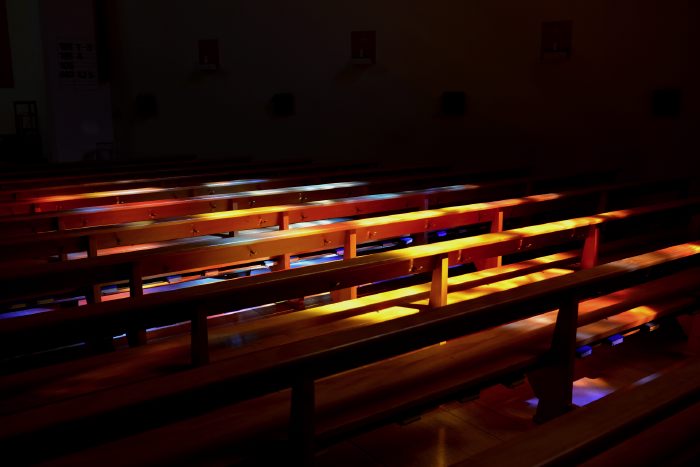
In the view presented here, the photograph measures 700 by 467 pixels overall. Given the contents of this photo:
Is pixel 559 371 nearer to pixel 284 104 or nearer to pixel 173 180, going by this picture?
pixel 173 180

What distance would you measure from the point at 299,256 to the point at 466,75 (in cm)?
277

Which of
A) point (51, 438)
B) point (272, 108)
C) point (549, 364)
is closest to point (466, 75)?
point (272, 108)

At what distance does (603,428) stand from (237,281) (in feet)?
3.59

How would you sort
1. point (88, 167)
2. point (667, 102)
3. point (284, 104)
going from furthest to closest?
1. point (284, 104)
2. point (88, 167)
3. point (667, 102)

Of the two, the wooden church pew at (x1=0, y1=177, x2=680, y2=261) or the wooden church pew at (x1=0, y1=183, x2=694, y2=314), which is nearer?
the wooden church pew at (x1=0, y1=183, x2=694, y2=314)

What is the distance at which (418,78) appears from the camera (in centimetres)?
651

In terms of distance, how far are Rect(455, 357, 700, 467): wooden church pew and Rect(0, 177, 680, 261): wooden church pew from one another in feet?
6.89

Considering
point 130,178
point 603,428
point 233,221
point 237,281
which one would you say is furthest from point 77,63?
point 603,428

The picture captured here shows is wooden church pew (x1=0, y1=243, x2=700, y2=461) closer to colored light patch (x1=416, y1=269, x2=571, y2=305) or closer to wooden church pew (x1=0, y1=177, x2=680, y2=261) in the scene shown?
colored light patch (x1=416, y1=269, x2=571, y2=305)

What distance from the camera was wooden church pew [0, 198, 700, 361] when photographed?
177cm

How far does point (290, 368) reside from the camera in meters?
1.43

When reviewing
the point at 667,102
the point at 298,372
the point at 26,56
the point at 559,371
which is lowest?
the point at 559,371

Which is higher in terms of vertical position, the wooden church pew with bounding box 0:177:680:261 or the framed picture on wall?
the framed picture on wall

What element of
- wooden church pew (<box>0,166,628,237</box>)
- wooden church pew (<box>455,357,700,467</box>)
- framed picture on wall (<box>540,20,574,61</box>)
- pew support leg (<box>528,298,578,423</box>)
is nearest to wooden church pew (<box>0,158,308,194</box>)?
wooden church pew (<box>0,166,628,237</box>)
